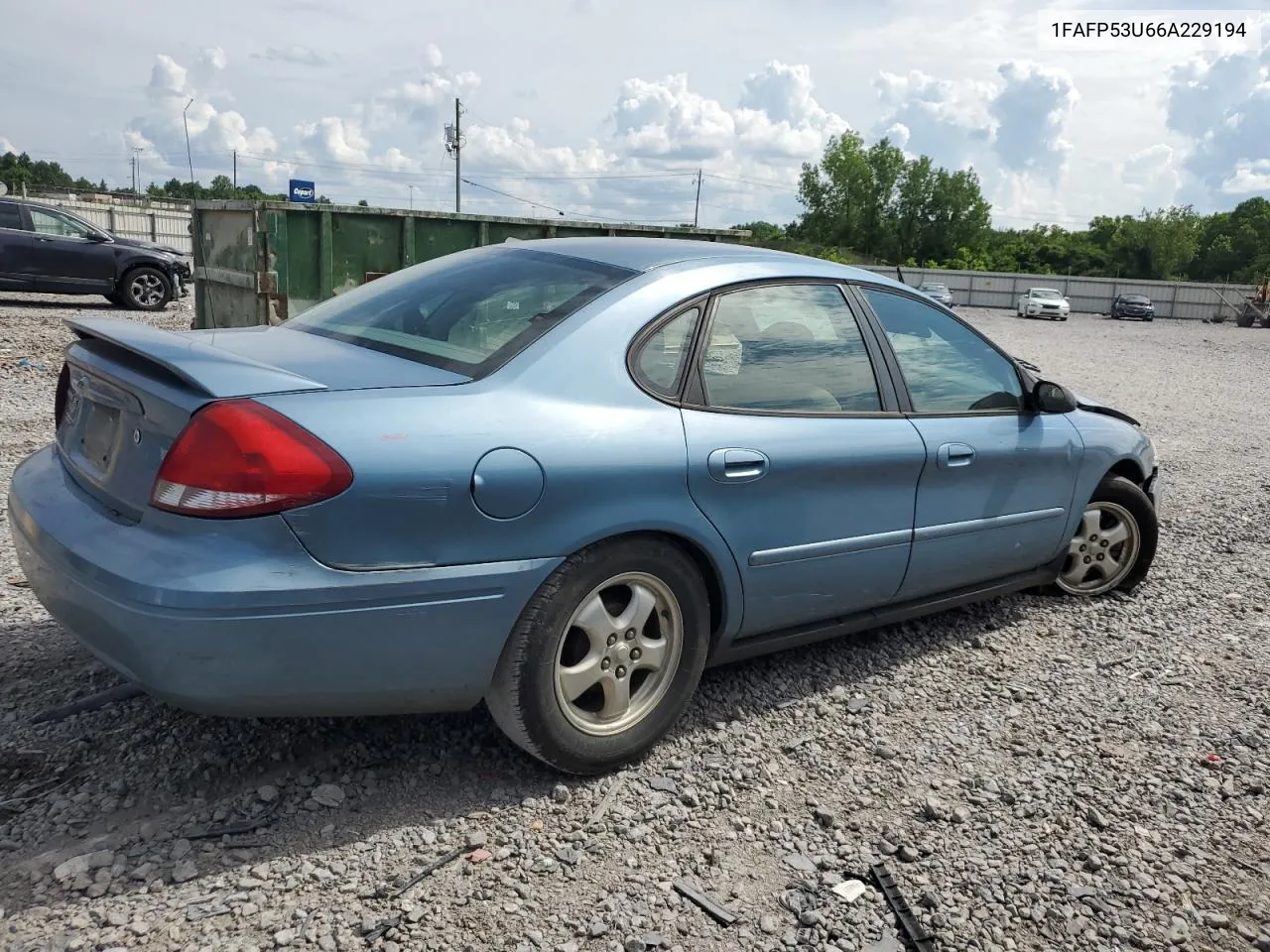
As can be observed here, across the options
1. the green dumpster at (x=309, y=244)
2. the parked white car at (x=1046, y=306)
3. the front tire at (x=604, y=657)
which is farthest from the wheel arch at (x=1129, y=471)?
the parked white car at (x=1046, y=306)

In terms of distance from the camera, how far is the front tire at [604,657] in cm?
283

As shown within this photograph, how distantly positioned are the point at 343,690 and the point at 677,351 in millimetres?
1395

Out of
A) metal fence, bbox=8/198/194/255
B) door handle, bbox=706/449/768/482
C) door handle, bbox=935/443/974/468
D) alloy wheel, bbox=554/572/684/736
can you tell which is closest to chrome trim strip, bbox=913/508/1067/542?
door handle, bbox=935/443/974/468

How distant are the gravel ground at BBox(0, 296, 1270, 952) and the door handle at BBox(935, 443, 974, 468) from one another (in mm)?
844

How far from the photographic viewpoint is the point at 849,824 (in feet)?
9.76

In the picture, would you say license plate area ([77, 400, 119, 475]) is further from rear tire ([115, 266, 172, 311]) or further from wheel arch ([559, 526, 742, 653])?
rear tire ([115, 266, 172, 311])

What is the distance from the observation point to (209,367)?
2662 mm

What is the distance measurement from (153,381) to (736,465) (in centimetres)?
165

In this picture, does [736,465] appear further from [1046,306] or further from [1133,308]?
[1133,308]

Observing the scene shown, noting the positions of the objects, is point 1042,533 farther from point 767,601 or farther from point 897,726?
point 767,601

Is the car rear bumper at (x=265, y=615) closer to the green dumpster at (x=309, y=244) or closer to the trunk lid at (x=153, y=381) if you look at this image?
the trunk lid at (x=153, y=381)

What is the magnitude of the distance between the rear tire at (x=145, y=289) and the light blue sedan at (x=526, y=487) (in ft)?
46.4

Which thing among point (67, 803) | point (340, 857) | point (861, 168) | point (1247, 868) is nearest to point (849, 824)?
point (1247, 868)

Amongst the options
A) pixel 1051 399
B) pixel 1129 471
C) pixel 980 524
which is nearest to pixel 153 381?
pixel 980 524
